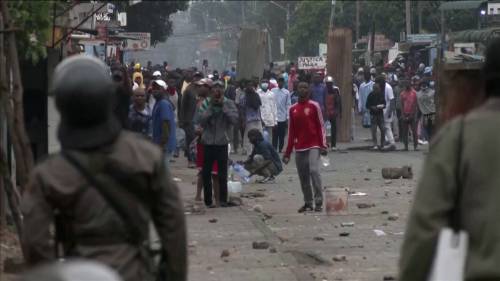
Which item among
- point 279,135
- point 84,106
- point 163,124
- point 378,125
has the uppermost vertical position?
point 84,106

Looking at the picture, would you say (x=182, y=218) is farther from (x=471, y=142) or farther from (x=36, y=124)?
(x=36, y=124)

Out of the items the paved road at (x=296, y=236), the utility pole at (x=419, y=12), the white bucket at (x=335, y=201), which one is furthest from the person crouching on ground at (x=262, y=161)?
the utility pole at (x=419, y=12)

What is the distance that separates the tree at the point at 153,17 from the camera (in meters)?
51.7

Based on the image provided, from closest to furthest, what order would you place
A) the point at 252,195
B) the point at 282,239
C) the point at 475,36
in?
1. the point at 282,239
2. the point at 252,195
3. the point at 475,36

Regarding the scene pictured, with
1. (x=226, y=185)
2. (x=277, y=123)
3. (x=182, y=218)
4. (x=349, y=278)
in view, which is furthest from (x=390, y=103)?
(x=182, y=218)

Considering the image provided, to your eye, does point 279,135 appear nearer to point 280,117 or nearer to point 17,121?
point 280,117

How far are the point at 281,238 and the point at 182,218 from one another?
910 centimetres

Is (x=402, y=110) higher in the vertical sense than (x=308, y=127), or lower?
lower

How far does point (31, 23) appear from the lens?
11.2 meters

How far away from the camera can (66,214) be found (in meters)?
5.51

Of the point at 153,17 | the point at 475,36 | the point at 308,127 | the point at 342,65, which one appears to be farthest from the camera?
the point at 153,17

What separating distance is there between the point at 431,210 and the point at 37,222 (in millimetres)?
1521

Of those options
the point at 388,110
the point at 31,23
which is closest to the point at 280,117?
the point at 388,110

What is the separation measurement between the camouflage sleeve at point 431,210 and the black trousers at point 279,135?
25.4 meters
